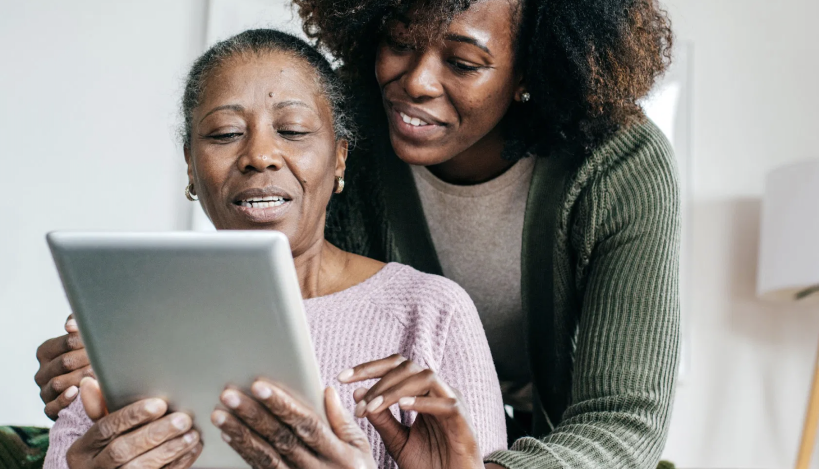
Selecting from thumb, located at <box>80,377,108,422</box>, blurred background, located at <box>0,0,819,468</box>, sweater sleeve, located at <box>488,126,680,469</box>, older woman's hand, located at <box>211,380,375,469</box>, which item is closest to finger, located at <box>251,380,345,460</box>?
older woman's hand, located at <box>211,380,375,469</box>

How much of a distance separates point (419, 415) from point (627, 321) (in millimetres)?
430

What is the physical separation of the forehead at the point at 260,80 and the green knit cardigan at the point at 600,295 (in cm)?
39

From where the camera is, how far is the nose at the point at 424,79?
1.42 m


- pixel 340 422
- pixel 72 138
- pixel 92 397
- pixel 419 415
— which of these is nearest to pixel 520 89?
pixel 419 415

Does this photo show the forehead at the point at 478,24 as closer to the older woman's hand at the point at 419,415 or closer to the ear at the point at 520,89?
the ear at the point at 520,89

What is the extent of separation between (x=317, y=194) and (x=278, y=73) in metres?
0.20

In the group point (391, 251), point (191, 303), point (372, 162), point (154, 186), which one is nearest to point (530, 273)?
point (391, 251)

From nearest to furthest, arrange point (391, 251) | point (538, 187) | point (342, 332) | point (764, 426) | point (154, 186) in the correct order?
point (342, 332), point (538, 187), point (391, 251), point (154, 186), point (764, 426)

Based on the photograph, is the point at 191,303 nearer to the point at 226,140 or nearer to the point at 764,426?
the point at 226,140

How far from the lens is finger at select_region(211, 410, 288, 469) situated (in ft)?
3.05

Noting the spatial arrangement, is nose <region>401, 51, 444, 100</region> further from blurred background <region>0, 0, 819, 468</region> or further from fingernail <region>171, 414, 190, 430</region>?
blurred background <region>0, 0, 819, 468</region>

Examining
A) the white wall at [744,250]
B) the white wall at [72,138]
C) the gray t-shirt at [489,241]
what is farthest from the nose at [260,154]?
the white wall at [744,250]

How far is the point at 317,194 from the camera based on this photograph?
1.37 meters

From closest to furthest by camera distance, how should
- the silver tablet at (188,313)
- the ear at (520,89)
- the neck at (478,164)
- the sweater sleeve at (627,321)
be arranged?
the silver tablet at (188,313) → the sweater sleeve at (627,321) → the ear at (520,89) → the neck at (478,164)
